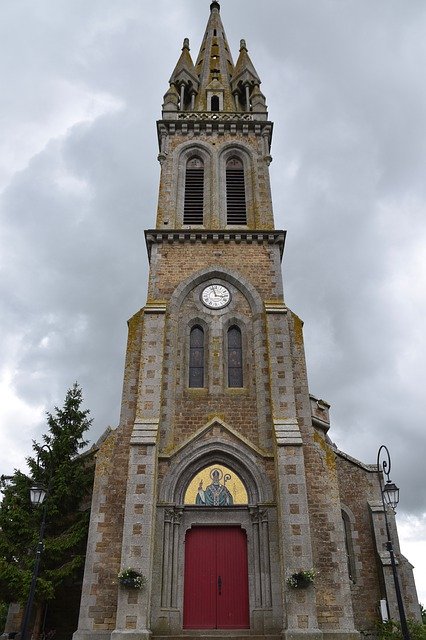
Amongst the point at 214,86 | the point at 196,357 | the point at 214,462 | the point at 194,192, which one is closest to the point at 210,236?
the point at 194,192

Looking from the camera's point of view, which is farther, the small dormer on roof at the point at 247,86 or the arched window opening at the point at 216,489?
A: the small dormer on roof at the point at 247,86

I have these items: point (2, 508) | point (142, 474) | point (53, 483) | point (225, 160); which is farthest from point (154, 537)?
point (225, 160)

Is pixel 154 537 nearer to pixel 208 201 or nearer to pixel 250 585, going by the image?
pixel 250 585

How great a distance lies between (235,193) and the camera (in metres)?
23.9

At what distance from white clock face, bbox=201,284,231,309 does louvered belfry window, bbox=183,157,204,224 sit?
381cm

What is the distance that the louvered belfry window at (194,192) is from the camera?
2309 cm

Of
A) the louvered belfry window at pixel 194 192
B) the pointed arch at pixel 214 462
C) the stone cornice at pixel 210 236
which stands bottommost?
the pointed arch at pixel 214 462

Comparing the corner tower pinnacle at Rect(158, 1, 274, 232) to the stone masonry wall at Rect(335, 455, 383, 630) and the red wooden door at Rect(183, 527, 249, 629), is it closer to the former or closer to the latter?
the stone masonry wall at Rect(335, 455, 383, 630)

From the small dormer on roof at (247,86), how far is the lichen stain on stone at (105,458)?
18322mm

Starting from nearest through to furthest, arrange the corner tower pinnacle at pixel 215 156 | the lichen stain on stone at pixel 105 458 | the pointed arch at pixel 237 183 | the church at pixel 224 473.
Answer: the church at pixel 224 473 < the lichen stain on stone at pixel 105 458 < the corner tower pinnacle at pixel 215 156 < the pointed arch at pixel 237 183

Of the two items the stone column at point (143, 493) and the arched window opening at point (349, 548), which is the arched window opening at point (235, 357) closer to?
the stone column at point (143, 493)

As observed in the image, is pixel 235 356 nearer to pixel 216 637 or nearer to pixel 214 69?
pixel 216 637

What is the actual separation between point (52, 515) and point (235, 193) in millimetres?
15312

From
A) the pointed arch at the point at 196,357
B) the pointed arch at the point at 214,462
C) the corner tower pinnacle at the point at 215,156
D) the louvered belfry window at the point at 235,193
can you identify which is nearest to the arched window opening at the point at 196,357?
the pointed arch at the point at 196,357
